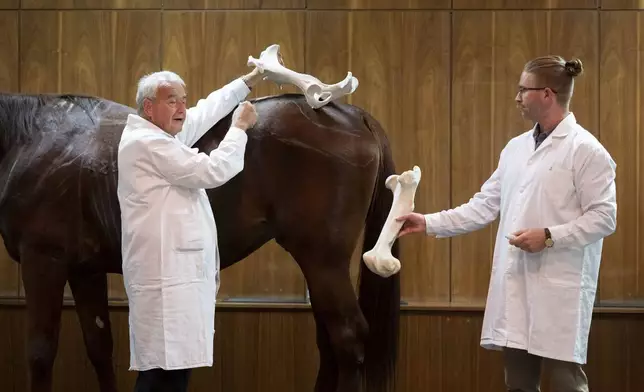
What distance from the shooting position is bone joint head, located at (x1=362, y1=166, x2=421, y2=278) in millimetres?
2332

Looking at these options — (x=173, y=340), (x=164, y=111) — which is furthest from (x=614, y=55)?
(x=173, y=340)

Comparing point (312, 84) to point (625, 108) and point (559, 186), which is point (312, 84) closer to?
point (559, 186)

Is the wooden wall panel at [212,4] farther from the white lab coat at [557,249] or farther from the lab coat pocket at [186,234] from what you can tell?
the white lab coat at [557,249]

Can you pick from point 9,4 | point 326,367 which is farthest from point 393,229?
point 9,4

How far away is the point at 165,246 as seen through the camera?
2158mm

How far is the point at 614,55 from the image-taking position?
372cm

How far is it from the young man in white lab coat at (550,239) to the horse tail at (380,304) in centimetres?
66

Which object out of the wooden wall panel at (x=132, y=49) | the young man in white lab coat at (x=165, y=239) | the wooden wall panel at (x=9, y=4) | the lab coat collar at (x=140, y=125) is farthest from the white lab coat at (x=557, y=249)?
the wooden wall panel at (x=9, y=4)

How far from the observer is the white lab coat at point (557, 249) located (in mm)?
2107

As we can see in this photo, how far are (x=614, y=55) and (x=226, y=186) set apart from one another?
225cm

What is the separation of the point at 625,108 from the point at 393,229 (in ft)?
6.39

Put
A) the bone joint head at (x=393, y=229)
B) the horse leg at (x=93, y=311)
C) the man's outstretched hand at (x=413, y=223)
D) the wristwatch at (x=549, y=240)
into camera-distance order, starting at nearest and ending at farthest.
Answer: the wristwatch at (x=549, y=240), the bone joint head at (x=393, y=229), the man's outstretched hand at (x=413, y=223), the horse leg at (x=93, y=311)

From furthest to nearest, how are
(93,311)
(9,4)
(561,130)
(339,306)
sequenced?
1. (9,4)
2. (93,311)
3. (339,306)
4. (561,130)

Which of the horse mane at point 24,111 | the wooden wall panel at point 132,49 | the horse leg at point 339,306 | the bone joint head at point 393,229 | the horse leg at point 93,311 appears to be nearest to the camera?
the bone joint head at point 393,229
